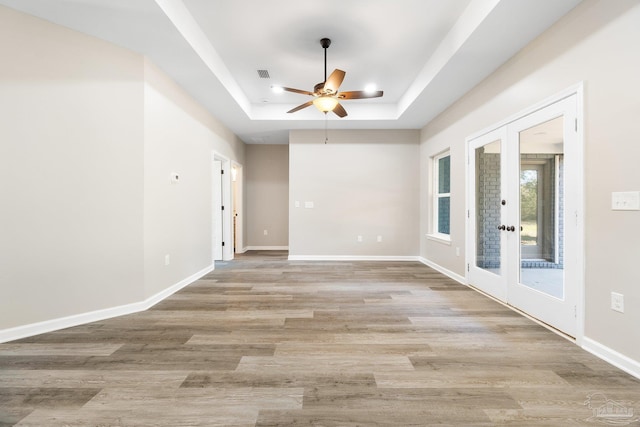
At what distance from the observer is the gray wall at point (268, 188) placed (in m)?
7.38

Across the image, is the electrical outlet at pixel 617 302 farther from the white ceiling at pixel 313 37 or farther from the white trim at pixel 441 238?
the white trim at pixel 441 238

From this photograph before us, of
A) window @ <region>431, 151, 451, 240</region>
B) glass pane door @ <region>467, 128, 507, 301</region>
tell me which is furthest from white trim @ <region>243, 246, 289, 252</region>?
glass pane door @ <region>467, 128, 507, 301</region>

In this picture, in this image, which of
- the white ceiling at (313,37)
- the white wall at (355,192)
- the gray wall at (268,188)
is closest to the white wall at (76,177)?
the white ceiling at (313,37)

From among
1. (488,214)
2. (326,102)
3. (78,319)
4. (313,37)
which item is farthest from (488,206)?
(78,319)

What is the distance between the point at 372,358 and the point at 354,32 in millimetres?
3210

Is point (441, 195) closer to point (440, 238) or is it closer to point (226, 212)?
point (440, 238)

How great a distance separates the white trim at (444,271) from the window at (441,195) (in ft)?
1.71

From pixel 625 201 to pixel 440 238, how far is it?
3095mm

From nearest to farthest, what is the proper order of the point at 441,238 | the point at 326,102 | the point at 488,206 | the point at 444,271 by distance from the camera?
the point at 326,102, the point at 488,206, the point at 444,271, the point at 441,238

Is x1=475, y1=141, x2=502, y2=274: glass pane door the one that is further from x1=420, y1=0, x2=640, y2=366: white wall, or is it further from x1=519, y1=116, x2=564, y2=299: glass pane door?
x1=420, y1=0, x2=640, y2=366: white wall

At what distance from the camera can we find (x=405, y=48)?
348 centimetres

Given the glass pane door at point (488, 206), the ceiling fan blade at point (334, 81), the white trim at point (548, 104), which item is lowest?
the glass pane door at point (488, 206)

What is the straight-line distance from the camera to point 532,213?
2.86 m

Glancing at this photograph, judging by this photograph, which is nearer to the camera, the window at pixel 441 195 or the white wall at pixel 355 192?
the window at pixel 441 195
